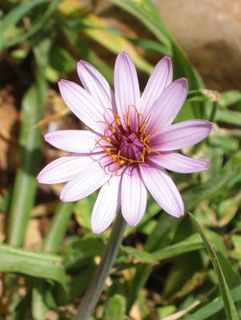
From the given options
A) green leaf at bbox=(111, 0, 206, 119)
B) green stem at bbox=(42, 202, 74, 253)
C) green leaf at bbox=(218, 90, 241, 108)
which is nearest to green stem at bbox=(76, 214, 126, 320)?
green stem at bbox=(42, 202, 74, 253)

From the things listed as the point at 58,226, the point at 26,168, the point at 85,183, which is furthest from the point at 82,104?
the point at 26,168

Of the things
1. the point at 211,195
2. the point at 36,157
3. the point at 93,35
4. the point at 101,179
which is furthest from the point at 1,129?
the point at 101,179

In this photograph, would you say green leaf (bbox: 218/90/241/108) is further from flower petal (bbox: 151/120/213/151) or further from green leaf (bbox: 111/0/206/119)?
flower petal (bbox: 151/120/213/151)

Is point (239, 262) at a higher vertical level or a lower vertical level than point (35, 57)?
lower

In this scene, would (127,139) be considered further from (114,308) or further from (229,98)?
(229,98)

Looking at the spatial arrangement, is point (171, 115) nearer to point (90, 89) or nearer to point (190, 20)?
point (90, 89)

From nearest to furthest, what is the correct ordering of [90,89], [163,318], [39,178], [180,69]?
[39,178], [90,89], [163,318], [180,69]
